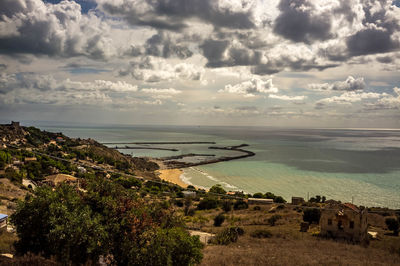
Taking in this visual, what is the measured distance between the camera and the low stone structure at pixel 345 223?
742 inches

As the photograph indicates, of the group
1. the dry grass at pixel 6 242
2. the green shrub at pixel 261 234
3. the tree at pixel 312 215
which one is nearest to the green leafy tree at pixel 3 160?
the dry grass at pixel 6 242

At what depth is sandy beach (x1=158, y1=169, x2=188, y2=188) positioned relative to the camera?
60562mm

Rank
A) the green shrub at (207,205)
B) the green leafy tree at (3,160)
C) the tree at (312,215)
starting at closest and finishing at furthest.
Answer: the tree at (312,215) → the green shrub at (207,205) → the green leafy tree at (3,160)

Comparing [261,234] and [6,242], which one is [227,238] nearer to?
[261,234]

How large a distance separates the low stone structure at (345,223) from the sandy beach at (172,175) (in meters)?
38.4

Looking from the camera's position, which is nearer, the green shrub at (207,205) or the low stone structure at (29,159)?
the green shrub at (207,205)

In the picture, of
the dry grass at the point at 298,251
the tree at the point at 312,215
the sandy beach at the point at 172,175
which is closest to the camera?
the dry grass at the point at 298,251

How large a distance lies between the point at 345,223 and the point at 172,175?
51.7 meters

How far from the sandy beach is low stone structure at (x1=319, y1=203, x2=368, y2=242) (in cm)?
3842

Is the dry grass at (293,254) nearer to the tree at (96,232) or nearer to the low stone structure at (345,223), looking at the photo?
the low stone structure at (345,223)

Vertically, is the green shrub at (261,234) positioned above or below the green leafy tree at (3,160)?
below

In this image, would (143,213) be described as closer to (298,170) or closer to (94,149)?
(298,170)

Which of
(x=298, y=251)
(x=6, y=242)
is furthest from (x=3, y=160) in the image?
(x=298, y=251)

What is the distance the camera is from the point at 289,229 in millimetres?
22203
